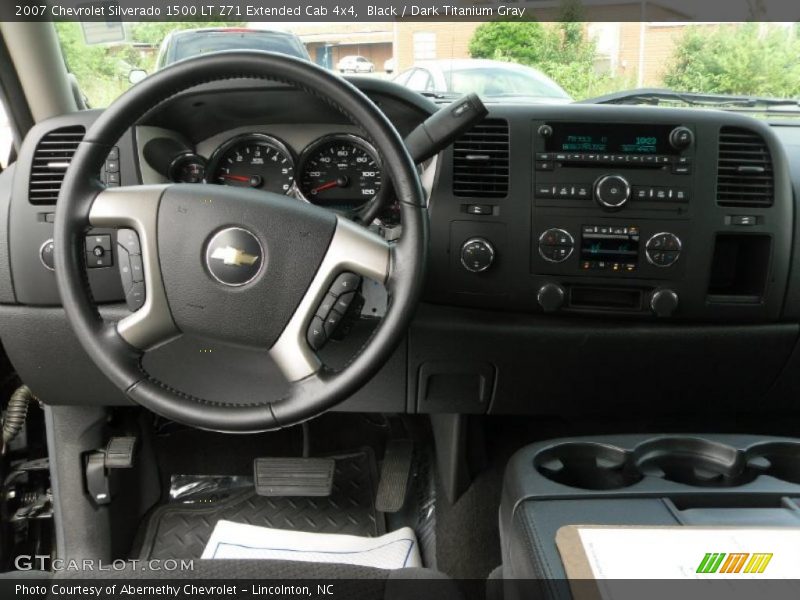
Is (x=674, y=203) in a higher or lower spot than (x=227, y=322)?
higher

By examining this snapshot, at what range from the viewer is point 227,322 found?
1.31 metres

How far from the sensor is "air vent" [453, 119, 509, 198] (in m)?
1.63

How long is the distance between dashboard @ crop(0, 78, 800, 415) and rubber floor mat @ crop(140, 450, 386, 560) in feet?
1.57

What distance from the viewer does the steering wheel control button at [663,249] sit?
64.2 inches

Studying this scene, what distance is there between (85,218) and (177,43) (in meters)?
0.53

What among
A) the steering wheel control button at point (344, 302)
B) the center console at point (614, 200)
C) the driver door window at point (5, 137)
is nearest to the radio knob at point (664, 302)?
the center console at point (614, 200)

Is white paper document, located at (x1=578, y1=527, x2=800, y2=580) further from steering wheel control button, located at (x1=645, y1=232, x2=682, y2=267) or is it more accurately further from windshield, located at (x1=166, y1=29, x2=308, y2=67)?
windshield, located at (x1=166, y1=29, x2=308, y2=67)

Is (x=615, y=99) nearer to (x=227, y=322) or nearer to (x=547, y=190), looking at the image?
(x=547, y=190)

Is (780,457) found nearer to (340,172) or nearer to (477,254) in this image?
(477,254)

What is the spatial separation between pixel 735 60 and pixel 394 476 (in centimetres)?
141

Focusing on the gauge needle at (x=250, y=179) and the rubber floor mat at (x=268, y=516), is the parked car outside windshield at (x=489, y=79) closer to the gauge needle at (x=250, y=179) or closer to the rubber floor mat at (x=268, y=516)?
the gauge needle at (x=250, y=179)

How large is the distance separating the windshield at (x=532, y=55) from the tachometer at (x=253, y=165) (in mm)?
251

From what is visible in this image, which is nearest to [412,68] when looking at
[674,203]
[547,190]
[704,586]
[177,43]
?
[547,190]

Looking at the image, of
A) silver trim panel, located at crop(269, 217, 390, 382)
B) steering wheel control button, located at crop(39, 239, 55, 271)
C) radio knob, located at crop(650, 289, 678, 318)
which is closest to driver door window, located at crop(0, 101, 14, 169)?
steering wheel control button, located at crop(39, 239, 55, 271)
